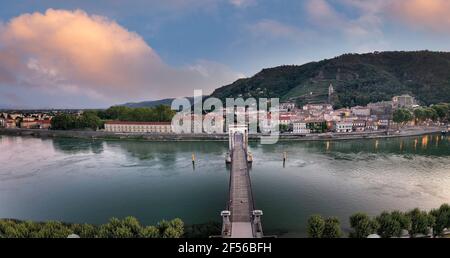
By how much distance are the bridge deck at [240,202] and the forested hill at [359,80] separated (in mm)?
19847

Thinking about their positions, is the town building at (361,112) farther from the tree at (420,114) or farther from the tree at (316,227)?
the tree at (316,227)

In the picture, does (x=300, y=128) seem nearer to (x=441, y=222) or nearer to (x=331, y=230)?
(x=441, y=222)

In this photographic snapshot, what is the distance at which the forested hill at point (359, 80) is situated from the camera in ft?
81.6

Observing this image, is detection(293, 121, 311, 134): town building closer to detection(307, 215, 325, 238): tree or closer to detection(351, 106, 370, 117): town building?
detection(351, 106, 370, 117): town building

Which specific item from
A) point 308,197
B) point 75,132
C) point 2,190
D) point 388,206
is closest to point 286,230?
point 308,197

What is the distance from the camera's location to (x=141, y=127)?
15641 mm

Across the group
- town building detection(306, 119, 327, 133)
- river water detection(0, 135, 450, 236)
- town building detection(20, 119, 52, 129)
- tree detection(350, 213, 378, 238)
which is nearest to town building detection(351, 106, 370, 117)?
town building detection(306, 119, 327, 133)

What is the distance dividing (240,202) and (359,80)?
2792 centimetres

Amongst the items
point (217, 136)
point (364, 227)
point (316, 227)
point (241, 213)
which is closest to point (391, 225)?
point (364, 227)

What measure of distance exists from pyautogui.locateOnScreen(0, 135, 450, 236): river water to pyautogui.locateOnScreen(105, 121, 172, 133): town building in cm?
415
